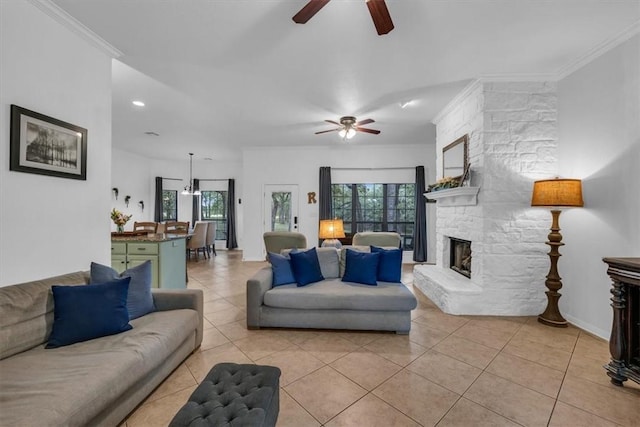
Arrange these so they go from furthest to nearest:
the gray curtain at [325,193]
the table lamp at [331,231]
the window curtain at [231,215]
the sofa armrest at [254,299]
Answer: the window curtain at [231,215] → the gray curtain at [325,193] → the table lamp at [331,231] → the sofa armrest at [254,299]

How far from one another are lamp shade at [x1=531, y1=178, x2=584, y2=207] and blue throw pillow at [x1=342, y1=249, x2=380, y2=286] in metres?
1.88

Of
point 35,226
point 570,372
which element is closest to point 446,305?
point 570,372

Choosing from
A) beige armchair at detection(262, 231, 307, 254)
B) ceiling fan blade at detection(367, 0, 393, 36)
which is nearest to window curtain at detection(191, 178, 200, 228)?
beige armchair at detection(262, 231, 307, 254)

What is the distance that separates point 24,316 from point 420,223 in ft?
20.9

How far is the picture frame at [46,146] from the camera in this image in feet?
6.23

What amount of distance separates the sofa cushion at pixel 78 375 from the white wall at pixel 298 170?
4.82 meters

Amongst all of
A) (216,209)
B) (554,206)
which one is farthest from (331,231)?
(216,209)

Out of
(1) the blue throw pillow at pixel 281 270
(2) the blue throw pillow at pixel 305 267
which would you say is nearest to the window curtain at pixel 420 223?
(2) the blue throw pillow at pixel 305 267

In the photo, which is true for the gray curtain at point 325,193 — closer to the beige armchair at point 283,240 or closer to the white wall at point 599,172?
the beige armchair at point 283,240

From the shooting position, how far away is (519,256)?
3.18m

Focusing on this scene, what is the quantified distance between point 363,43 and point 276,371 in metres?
2.83

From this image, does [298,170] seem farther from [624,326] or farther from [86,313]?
[624,326]

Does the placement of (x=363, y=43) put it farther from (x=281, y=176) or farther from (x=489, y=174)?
(x=281, y=176)

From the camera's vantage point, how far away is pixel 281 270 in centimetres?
316
